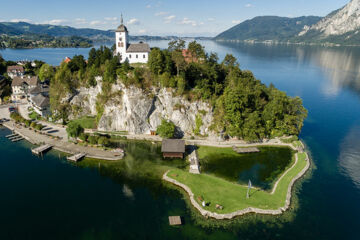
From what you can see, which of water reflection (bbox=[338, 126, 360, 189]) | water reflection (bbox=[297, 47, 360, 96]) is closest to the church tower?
water reflection (bbox=[338, 126, 360, 189])

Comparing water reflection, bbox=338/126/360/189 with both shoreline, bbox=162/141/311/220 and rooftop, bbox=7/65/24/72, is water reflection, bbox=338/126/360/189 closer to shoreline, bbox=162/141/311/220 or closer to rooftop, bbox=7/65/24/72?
shoreline, bbox=162/141/311/220

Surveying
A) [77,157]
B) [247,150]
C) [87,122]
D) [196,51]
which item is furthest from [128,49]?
[247,150]

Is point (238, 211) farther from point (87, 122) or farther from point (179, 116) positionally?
point (87, 122)

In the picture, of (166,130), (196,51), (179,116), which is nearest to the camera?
(166,130)

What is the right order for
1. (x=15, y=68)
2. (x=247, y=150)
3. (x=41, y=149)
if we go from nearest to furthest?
(x=247, y=150), (x=41, y=149), (x=15, y=68)

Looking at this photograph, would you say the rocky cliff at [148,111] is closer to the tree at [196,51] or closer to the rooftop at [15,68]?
the tree at [196,51]
